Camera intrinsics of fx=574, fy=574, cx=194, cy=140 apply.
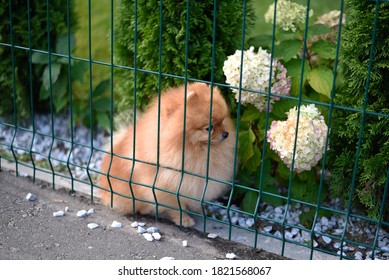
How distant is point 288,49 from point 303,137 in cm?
70

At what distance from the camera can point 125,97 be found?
4.29 metres

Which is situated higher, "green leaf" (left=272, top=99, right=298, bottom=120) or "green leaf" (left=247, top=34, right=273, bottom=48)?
"green leaf" (left=247, top=34, right=273, bottom=48)

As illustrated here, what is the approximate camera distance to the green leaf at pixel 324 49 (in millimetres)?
3648

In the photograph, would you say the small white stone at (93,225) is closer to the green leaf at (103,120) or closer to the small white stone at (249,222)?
the small white stone at (249,222)

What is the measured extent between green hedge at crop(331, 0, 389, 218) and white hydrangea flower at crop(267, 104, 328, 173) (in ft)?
0.53

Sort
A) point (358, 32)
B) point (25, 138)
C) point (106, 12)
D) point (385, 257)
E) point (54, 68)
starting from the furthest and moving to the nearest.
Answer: point (106, 12) < point (25, 138) < point (54, 68) < point (385, 257) < point (358, 32)

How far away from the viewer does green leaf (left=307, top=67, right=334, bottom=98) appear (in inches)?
141

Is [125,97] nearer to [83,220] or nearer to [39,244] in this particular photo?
[83,220]

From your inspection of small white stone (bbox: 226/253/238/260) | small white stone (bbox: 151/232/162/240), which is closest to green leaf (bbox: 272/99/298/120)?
small white stone (bbox: 226/253/238/260)

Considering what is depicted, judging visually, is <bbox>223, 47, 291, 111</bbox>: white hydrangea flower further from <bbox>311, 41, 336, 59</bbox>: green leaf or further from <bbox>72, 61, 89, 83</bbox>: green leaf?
<bbox>72, 61, 89, 83</bbox>: green leaf

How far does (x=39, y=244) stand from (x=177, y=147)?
1.00m
